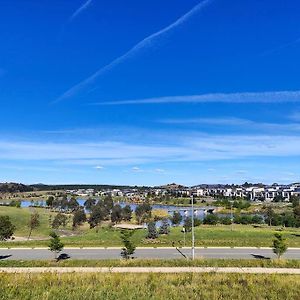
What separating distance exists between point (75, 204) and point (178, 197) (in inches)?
3273

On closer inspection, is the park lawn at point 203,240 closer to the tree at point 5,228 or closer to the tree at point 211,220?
the tree at point 5,228

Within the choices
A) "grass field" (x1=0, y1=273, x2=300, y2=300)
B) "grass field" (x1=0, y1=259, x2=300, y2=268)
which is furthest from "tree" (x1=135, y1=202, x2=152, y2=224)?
"grass field" (x1=0, y1=273, x2=300, y2=300)

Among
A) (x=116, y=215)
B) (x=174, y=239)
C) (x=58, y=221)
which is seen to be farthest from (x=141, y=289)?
(x=116, y=215)

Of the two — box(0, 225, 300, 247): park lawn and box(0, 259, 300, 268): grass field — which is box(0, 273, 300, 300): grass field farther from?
box(0, 225, 300, 247): park lawn

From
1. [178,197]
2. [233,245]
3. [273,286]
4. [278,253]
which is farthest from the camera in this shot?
[178,197]

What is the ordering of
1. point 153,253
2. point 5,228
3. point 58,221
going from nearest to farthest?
point 153,253, point 5,228, point 58,221

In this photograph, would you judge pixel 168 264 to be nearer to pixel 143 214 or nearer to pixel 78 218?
pixel 78 218

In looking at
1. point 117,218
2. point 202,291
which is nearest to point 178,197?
point 117,218

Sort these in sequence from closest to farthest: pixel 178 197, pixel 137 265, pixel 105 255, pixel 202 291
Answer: pixel 202 291 → pixel 137 265 → pixel 105 255 → pixel 178 197

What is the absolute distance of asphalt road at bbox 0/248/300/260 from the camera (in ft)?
97.3

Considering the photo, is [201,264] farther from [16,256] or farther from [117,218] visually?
[117,218]

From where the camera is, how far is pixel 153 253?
1242 inches

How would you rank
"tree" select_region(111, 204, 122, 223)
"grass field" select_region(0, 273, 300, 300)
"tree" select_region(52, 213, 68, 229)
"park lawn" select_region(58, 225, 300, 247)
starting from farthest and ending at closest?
"tree" select_region(111, 204, 122, 223)
"tree" select_region(52, 213, 68, 229)
"park lawn" select_region(58, 225, 300, 247)
"grass field" select_region(0, 273, 300, 300)

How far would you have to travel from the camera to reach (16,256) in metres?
30.7
